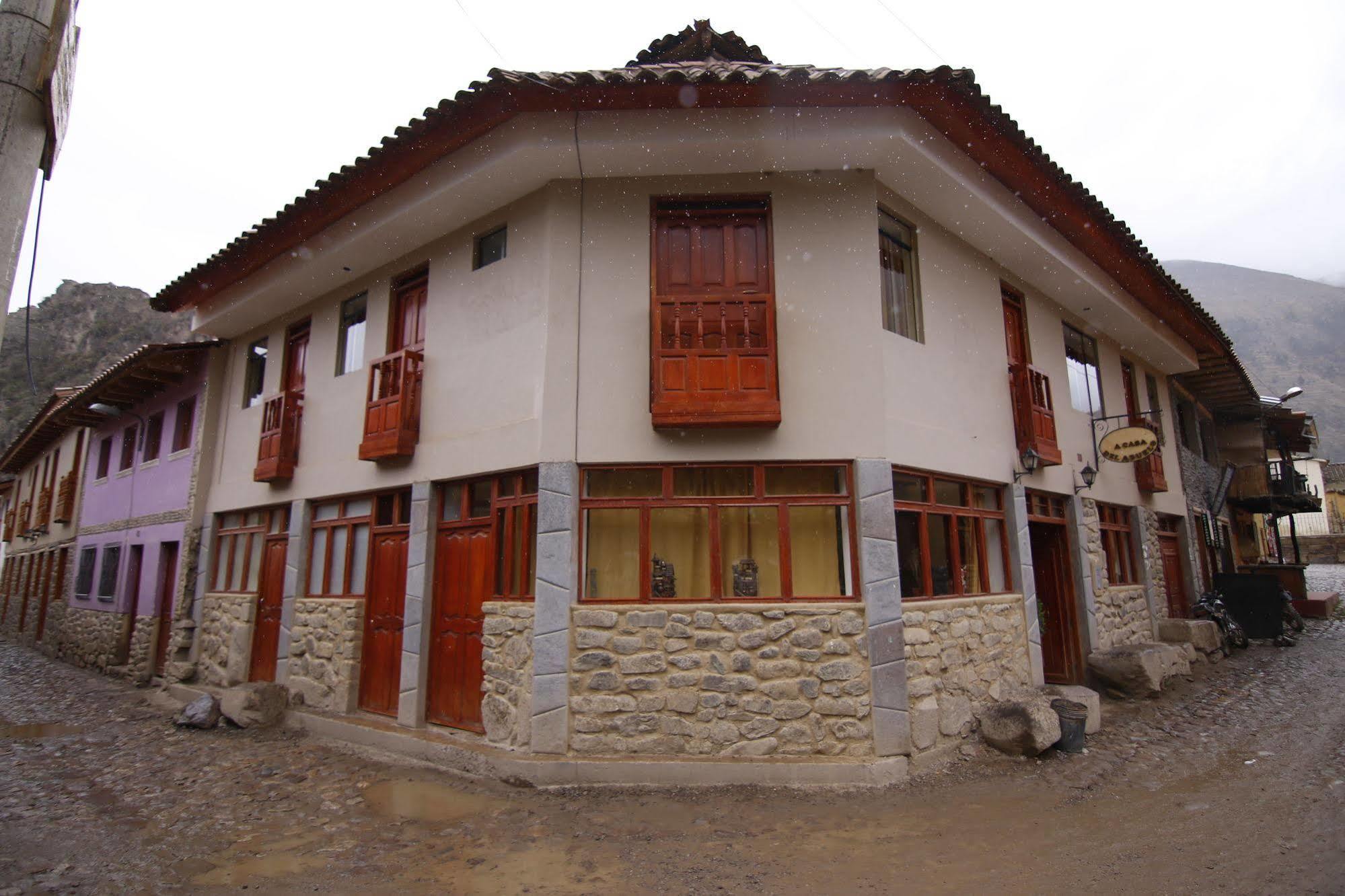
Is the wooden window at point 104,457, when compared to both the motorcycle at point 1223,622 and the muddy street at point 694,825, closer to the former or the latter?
the muddy street at point 694,825

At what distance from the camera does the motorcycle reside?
40.1 ft

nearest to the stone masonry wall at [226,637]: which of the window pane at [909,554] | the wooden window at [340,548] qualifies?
the wooden window at [340,548]

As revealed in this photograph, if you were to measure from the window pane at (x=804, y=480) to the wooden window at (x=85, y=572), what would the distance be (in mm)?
15488

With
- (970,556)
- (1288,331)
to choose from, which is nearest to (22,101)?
(970,556)

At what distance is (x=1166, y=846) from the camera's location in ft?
14.7

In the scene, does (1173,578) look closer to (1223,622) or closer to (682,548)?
(1223,622)

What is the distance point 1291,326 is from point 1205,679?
116635 mm

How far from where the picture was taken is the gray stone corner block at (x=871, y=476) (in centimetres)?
634

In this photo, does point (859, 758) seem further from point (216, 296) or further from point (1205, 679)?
point (216, 296)

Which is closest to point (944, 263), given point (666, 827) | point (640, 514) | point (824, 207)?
point (824, 207)

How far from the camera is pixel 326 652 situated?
8.52m

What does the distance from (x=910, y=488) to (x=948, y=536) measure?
0.74 metres

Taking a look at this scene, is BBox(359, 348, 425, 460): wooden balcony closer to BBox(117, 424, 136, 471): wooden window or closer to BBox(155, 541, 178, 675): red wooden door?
BBox(155, 541, 178, 675): red wooden door

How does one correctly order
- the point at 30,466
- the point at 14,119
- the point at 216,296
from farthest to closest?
the point at 30,466
the point at 216,296
the point at 14,119
